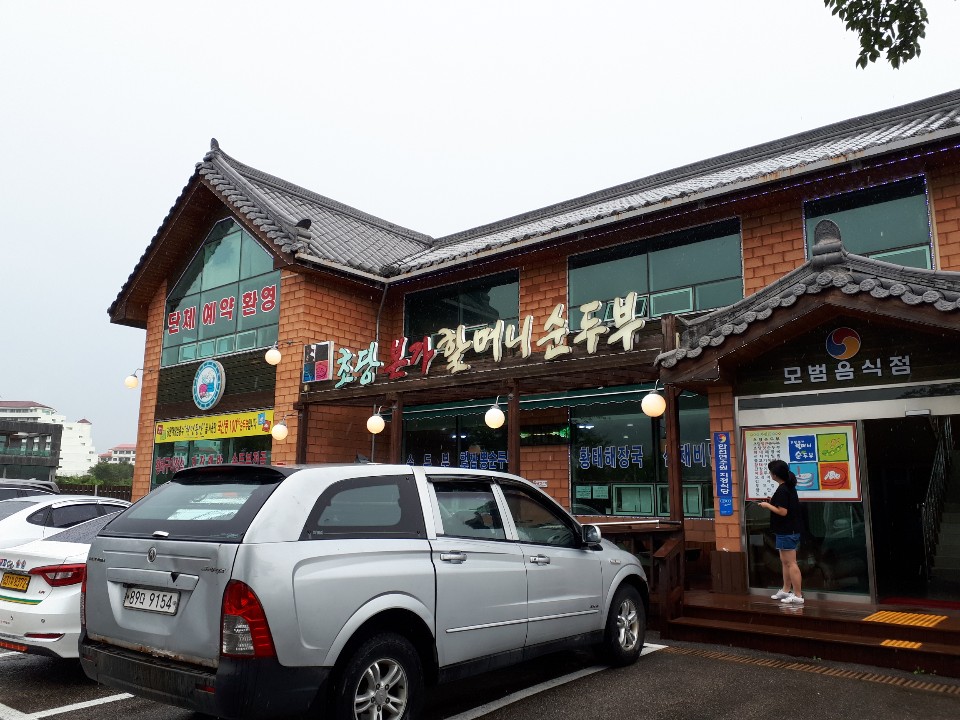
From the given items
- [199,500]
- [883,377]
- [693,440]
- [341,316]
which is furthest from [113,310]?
[883,377]

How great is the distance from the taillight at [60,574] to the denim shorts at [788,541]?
274 inches

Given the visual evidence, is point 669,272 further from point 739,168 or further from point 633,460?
point 739,168

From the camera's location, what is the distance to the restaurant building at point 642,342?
27.5 ft

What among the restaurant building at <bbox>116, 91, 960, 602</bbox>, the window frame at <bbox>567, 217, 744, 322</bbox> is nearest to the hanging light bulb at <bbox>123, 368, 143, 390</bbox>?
the restaurant building at <bbox>116, 91, 960, 602</bbox>

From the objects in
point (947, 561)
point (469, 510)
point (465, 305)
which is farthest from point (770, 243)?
point (469, 510)

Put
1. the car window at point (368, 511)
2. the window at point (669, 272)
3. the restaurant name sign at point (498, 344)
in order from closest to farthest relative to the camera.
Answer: the car window at point (368, 511)
the restaurant name sign at point (498, 344)
the window at point (669, 272)

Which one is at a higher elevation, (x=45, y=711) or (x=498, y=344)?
(x=498, y=344)

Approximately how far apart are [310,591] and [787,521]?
602 centimetres

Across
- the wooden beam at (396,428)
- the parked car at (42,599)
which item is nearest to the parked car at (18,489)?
the wooden beam at (396,428)

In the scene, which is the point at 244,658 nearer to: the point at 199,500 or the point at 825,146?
the point at 199,500

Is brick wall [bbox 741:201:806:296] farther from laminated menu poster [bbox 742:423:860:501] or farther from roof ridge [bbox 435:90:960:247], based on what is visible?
roof ridge [bbox 435:90:960:247]

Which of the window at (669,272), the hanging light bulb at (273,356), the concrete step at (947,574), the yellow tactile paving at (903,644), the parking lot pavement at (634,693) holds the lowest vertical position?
the parking lot pavement at (634,693)

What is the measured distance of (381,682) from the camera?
4098 mm

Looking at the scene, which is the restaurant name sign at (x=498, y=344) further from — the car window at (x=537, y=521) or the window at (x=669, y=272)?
the car window at (x=537, y=521)
